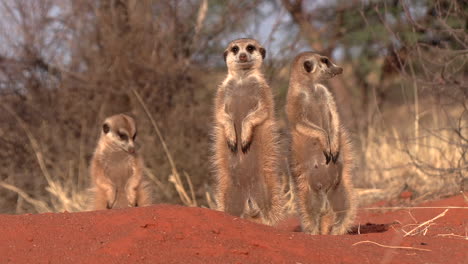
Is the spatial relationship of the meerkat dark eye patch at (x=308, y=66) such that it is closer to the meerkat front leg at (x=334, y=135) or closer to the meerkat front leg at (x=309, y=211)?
the meerkat front leg at (x=334, y=135)

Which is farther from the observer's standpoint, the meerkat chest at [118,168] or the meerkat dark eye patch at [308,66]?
the meerkat chest at [118,168]

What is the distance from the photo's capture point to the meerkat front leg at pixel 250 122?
4922mm

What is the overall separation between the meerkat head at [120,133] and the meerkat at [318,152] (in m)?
1.60

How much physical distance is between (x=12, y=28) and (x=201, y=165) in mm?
2556

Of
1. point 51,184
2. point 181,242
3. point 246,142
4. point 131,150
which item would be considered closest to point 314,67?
point 246,142

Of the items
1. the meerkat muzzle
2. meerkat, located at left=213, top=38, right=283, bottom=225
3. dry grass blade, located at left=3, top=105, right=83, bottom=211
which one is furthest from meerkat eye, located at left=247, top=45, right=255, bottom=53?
dry grass blade, located at left=3, top=105, right=83, bottom=211

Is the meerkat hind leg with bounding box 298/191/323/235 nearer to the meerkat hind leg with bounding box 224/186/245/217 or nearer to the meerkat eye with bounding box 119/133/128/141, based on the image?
the meerkat hind leg with bounding box 224/186/245/217

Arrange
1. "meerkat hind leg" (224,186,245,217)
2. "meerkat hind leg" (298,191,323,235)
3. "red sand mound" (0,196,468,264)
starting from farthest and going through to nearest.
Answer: "meerkat hind leg" (224,186,245,217) < "meerkat hind leg" (298,191,323,235) < "red sand mound" (0,196,468,264)

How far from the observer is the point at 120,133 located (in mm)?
5969

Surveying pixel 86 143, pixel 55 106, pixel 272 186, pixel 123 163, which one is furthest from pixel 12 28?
pixel 272 186

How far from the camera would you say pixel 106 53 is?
7.55 m

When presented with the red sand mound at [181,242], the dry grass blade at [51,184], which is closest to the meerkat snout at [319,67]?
the red sand mound at [181,242]

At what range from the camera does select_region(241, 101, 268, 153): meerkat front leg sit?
16.1 ft

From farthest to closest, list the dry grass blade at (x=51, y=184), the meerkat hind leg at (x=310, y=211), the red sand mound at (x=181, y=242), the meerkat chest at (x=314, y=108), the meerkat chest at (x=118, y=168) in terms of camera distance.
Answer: the dry grass blade at (x=51, y=184)
the meerkat chest at (x=118, y=168)
the meerkat chest at (x=314, y=108)
the meerkat hind leg at (x=310, y=211)
the red sand mound at (x=181, y=242)
